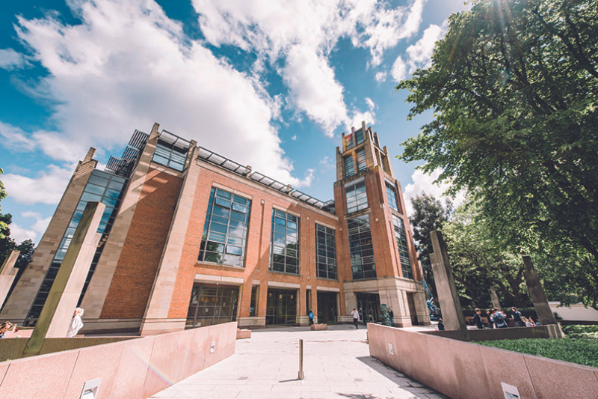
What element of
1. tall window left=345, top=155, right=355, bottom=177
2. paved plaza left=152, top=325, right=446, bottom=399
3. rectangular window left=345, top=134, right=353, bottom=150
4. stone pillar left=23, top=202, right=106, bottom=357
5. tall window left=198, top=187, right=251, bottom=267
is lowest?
paved plaza left=152, top=325, right=446, bottom=399

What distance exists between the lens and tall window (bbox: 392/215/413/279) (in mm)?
27763

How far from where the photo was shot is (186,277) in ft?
56.2

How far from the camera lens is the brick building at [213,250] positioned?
16578mm

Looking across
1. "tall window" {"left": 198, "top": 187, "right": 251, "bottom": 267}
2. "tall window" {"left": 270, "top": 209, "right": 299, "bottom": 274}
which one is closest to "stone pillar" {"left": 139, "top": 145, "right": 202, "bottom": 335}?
"tall window" {"left": 198, "top": 187, "right": 251, "bottom": 267}

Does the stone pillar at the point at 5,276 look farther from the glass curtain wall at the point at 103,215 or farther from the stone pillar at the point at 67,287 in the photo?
the stone pillar at the point at 67,287

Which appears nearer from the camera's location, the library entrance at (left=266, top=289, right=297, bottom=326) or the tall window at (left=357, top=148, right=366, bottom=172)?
the library entrance at (left=266, top=289, right=297, bottom=326)

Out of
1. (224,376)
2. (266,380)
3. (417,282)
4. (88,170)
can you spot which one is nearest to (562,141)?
(266,380)

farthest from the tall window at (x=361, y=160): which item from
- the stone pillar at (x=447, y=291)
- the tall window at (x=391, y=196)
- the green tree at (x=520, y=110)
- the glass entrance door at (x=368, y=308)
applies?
the stone pillar at (x=447, y=291)

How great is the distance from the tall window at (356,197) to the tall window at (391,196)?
3.17m

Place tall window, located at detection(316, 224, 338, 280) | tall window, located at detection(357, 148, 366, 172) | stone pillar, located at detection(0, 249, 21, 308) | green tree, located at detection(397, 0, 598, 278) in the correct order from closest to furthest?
green tree, located at detection(397, 0, 598, 278) → stone pillar, located at detection(0, 249, 21, 308) → tall window, located at detection(316, 224, 338, 280) → tall window, located at detection(357, 148, 366, 172)

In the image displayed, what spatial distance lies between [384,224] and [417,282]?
8.21m

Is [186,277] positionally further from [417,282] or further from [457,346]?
[417,282]

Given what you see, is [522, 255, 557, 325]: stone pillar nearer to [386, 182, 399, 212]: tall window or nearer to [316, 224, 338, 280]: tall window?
[316, 224, 338, 280]: tall window

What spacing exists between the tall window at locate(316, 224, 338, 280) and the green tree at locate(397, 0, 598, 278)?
61.4 feet
